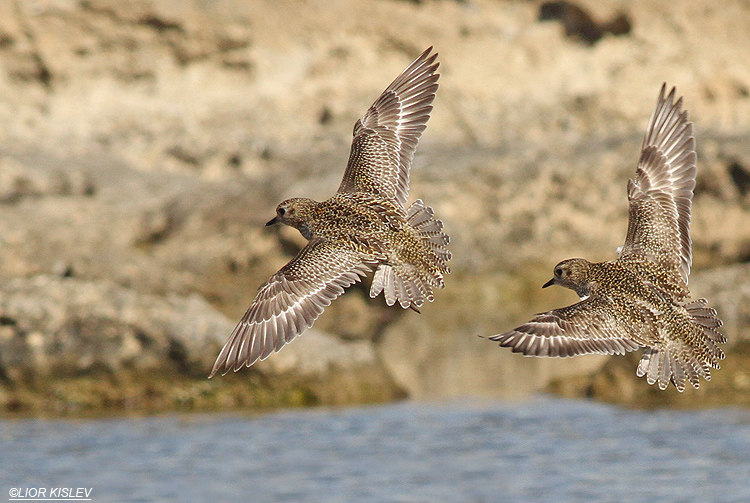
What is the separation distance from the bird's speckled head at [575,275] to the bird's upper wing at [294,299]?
127 centimetres

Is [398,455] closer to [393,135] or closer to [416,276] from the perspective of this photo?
[393,135]

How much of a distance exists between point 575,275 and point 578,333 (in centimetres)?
61

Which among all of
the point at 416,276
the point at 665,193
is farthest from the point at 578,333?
the point at 665,193

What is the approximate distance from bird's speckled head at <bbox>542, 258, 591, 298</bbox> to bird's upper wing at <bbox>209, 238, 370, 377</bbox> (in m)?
1.27

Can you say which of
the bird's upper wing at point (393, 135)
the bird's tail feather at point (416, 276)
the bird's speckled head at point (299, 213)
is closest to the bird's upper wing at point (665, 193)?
the bird's tail feather at point (416, 276)

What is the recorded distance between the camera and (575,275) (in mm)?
8297

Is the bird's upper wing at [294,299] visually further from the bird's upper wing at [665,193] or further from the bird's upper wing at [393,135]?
the bird's upper wing at [665,193]

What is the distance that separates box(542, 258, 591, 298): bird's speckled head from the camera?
8.19 metres

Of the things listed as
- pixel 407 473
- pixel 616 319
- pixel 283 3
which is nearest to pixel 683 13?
pixel 283 3

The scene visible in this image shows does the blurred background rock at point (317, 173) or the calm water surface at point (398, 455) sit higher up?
the blurred background rock at point (317, 173)

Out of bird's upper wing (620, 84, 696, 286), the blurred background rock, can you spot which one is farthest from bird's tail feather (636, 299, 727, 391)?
the blurred background rock

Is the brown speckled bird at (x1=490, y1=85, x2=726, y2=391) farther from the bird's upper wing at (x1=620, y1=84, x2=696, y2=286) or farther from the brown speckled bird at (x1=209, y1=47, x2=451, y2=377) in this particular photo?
the brown speckled bird at (x1=209, y1=47, x2=451, y2=377)

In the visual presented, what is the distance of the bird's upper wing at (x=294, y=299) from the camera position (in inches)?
314

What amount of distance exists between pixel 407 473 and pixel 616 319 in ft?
17.5
